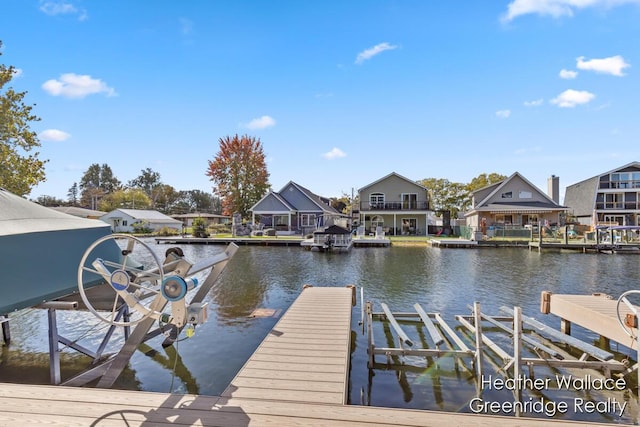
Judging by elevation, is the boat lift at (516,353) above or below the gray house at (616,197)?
below

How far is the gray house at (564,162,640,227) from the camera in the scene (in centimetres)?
A: 3425

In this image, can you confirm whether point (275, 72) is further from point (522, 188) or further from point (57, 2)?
point (522, 188)

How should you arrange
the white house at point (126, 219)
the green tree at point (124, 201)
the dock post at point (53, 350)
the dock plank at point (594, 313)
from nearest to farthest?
the dock post at point (53, 350), the dock plank at point (594, 313), the white house at point (126, 219), the green tree at point (124, 201)

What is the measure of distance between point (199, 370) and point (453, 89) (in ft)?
54.7

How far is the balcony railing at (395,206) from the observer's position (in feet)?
113

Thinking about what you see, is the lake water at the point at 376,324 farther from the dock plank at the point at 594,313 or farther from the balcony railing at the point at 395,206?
the balcony railing at the point at 395,206

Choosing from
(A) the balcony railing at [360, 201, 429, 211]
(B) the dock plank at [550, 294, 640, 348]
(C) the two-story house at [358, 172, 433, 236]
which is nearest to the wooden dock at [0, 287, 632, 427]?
(B) the dock plank at [550, 294, 640, 348]

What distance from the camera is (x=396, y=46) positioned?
1462cm

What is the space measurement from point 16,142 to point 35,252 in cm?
1247

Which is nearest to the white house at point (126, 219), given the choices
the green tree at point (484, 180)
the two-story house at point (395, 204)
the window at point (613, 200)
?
the two-story house at point (395, 204)

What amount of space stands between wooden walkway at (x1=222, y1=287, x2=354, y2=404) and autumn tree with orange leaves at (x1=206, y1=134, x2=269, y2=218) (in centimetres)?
3929

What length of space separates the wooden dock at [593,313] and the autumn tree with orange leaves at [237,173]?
4037cm

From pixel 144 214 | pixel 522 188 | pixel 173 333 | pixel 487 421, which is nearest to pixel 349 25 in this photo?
pixel 173 333

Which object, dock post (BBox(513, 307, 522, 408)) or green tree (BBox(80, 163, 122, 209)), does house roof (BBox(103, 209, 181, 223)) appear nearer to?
green tree (BBox(80, 163, 122, 209))
